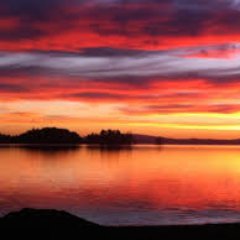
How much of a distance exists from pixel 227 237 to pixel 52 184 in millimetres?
42033

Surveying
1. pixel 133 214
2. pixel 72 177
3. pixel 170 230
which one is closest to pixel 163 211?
pixel 133 214

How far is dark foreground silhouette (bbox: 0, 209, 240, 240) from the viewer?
14.2 metres

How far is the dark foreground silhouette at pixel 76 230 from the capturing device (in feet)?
46.5

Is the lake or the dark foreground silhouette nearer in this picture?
the dark foreground silhouette

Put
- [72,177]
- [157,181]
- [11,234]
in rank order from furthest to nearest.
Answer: [72,177], [157,181], [11,234]

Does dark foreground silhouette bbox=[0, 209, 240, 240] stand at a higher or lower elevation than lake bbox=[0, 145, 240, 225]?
higher

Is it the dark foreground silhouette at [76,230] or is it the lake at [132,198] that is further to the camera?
the lake at [132,198]

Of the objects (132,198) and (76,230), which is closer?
(76,230)

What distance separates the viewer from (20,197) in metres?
44.3

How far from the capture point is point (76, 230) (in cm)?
1457

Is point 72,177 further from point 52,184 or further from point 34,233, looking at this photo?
point 34,233

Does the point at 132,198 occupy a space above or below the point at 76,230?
below

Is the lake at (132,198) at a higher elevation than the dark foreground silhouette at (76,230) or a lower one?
lower

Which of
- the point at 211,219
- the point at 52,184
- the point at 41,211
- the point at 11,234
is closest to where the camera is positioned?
the point at 11,234
